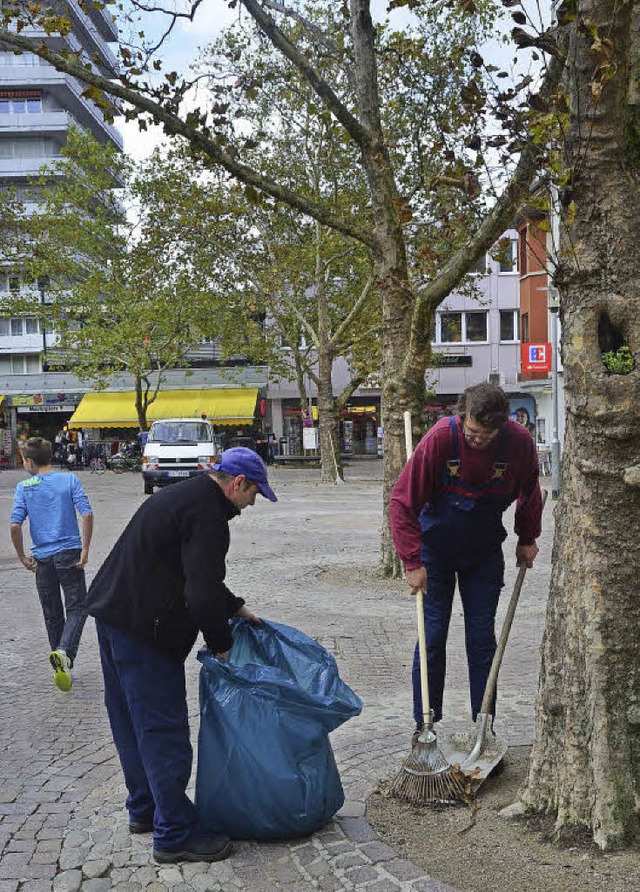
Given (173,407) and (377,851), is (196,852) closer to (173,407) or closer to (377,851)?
(377,851)

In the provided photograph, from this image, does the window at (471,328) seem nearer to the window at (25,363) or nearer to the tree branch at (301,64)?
the window at (25,363)

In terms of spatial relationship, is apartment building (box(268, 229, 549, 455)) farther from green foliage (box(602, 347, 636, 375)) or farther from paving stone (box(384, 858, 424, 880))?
paving stone (box(384, 858, 424, 880))

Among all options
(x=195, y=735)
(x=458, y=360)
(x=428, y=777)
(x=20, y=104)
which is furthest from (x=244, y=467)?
(x=20, y=104)

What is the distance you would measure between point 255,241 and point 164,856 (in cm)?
2378

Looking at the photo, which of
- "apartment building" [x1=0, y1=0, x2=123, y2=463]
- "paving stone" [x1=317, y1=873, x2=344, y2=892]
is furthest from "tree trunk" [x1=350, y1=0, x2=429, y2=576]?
"apartment building" [x1=0, y1=0, x2=123, y2=463]

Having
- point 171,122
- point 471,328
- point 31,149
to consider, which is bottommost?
point 171,122

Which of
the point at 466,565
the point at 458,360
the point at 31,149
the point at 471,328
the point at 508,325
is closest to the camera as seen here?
the point at 466,565

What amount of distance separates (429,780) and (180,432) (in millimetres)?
22229

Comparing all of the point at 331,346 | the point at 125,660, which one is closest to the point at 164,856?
the point at 125,660

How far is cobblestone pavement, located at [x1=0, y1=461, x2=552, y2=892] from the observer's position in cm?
345

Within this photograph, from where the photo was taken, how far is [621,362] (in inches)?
138

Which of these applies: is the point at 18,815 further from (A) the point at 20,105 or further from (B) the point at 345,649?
(A) the point at 20,105

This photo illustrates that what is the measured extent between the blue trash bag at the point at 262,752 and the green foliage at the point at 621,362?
162 cm

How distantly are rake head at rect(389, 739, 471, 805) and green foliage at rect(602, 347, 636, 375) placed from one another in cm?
171
